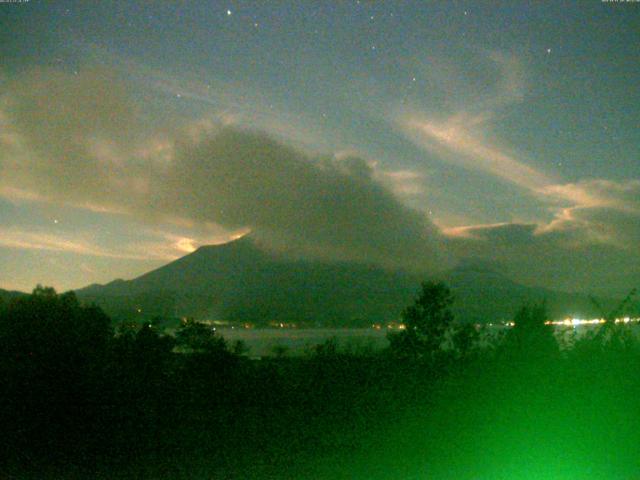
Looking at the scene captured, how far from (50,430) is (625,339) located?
11871mm

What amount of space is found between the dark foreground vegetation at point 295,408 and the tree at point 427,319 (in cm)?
463

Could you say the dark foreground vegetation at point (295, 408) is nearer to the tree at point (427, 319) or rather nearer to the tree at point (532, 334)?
the tree at point (532, 334)

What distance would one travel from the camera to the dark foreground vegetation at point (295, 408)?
11180mm

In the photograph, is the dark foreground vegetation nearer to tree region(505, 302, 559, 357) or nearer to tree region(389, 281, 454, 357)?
tree region(505, 302, 559, 357)

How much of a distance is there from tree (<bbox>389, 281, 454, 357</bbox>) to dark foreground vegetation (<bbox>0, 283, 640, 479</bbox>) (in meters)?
4.63

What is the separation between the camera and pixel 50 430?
11.9 meters

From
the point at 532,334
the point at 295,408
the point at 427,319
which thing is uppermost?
the point at 427,319

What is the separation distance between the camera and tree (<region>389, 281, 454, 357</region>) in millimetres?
20531

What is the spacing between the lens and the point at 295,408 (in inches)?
559

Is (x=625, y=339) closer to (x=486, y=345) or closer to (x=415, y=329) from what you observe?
(x=486, y=345)

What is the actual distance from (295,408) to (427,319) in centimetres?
791

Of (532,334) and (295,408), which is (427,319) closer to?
(532,334)

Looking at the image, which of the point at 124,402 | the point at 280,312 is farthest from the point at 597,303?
the point at 280,312

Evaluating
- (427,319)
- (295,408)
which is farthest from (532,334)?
(295,408)
